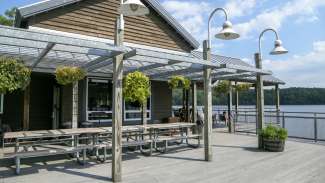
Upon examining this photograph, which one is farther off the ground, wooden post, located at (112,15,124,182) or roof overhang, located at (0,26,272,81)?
roof overhang, located at (0,26,272,81)

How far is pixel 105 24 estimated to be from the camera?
1116cm

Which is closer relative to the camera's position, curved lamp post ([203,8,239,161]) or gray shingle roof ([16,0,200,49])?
curved lamp post ([203,8,239,161])

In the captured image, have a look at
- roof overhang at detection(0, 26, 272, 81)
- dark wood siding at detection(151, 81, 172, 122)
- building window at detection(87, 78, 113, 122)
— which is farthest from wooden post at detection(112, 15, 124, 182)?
dark wood siding at detection(151, 81, 172, 122)

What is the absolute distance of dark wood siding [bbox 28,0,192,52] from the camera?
992 cm

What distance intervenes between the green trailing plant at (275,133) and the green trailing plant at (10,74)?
7.02 metres

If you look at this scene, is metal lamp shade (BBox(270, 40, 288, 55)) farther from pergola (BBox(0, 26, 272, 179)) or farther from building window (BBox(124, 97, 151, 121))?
building window (BBox(124, 97, 151, 121))

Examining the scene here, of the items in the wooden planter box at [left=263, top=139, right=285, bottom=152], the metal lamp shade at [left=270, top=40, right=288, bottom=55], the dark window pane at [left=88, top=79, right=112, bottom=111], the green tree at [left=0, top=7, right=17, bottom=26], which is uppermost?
the green tree at [left=0, top=7, right=17, bottom=26]

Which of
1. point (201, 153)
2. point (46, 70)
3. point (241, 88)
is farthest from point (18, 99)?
point (241, 88)

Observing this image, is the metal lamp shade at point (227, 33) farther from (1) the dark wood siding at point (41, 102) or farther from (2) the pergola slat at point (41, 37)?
(1) the dark wood siding at point (41, 102)

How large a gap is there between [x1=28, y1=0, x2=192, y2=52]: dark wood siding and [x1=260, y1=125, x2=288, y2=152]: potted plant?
6361 mm

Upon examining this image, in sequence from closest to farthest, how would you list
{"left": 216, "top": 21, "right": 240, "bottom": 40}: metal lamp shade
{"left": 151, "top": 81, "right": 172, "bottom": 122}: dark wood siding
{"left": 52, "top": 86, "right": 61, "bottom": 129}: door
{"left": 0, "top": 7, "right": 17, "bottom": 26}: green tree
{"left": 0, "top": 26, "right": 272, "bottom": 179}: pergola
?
{"left": 0, "top": 26, "right": 272, "bottom": 179}: pergola < {"left": 216, "top": 21, "right": 240, "bottom": 40}: metal lamp shade < {"left": 52, "top": 86, "right": 61, "bottom": 129}: door < {"left": 151, "top": 81, "right": 172, "bottom": 122}: dark wood siding < {"left": 0, "top": 7, "right": 17, "bottom": 26}: green tree

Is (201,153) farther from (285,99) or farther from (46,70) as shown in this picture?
(285,99)

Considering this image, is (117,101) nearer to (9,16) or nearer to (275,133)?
(275,133)

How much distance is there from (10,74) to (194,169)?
435 cm
